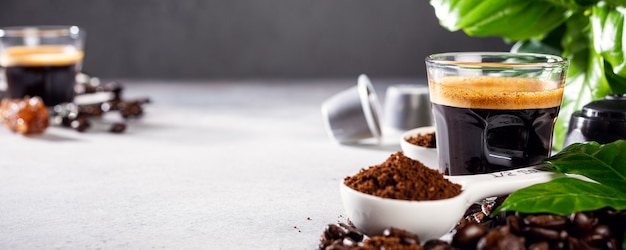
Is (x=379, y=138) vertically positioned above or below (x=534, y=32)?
below

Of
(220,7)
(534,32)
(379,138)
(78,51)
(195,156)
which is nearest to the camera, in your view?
(534,32)

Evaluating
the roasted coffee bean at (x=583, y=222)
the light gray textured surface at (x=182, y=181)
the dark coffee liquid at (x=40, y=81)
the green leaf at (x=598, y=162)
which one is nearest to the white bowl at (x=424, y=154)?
the light gray textured surface at (x=182, y=181)

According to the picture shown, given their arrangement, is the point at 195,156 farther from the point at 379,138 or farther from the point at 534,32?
the point at 534,32

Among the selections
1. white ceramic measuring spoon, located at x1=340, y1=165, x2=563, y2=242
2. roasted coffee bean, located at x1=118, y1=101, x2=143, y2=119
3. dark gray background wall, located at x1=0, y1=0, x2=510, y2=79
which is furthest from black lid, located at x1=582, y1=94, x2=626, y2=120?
dark gray background wall, located at x1=0, y1=0, x2=510, y2=79

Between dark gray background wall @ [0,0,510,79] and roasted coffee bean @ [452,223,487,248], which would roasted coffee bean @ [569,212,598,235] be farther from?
dark gray background wall @ [0,0,510,79]

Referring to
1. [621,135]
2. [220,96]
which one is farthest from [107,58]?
[621,135]

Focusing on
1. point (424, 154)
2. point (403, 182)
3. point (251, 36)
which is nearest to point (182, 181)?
point (424, 154)
